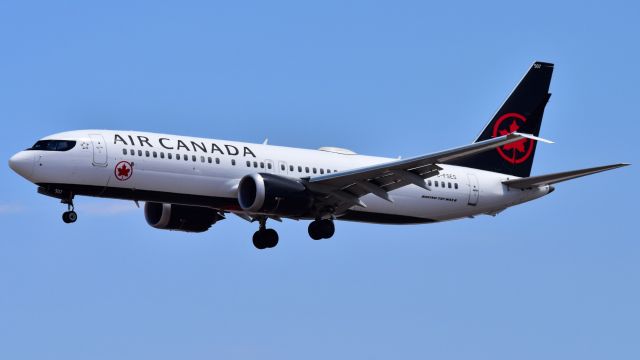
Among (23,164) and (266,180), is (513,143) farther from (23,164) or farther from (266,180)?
(23,164)

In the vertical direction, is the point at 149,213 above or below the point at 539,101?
below

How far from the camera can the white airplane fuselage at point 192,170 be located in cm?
5097

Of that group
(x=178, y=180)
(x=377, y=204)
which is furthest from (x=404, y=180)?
(x=178, y=180)

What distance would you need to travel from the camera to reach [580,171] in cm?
5384

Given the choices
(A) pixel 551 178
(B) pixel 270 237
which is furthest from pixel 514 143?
(B) pixel 270 237

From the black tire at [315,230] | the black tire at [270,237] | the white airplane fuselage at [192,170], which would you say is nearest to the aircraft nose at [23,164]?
the white airplane fuselage at [192,170]

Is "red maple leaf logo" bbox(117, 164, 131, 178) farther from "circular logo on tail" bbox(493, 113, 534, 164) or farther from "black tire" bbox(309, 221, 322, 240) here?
"circular logo on tail" bbox(493, 113, 534, 164)

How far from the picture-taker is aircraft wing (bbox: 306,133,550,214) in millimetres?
51594

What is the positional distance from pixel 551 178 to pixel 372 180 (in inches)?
311

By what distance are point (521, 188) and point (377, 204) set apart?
727 centimetres

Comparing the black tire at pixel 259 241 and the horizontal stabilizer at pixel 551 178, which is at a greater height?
the horizontal stabilizer at pixel 551 178

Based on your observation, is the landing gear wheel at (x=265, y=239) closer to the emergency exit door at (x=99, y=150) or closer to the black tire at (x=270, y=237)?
the black tire at (x=270, y=237)

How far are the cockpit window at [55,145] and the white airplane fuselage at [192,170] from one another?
0.21 m

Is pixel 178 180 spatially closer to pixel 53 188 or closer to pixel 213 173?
pixel 213 173
